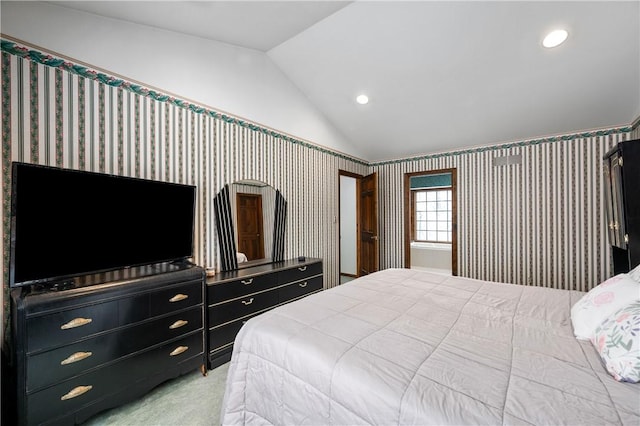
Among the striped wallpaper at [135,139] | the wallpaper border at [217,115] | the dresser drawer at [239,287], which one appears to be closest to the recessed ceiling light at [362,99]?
the wallpaper border at [217,115]

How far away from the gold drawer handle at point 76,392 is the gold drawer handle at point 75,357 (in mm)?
170

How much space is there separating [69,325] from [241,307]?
1240 millimetres

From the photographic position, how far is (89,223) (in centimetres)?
178

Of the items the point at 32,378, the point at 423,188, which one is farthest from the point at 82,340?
the point at 423,188

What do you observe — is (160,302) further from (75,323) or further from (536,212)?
(536,212)

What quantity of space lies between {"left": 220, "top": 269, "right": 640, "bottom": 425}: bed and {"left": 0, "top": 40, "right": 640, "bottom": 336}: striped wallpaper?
159 centimetres

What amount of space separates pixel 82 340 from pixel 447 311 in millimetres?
2243

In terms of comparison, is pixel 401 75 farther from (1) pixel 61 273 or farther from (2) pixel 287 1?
(1) pixel 61 273

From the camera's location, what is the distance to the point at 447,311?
170 cm

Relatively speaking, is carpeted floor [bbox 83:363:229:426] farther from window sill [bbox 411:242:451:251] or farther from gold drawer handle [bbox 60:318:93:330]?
window sill [bbox 411:242:451:251]

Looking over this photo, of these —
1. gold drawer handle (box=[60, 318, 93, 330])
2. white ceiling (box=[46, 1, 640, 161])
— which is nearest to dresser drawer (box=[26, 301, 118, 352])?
gold drawer handle (box=[60, 318, 93, 330])

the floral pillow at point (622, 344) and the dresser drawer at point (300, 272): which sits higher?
the floral pillow at point (622, 344)

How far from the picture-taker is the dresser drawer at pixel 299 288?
2.99m

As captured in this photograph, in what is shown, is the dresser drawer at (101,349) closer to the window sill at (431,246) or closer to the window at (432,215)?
the window sill at (431,246)
